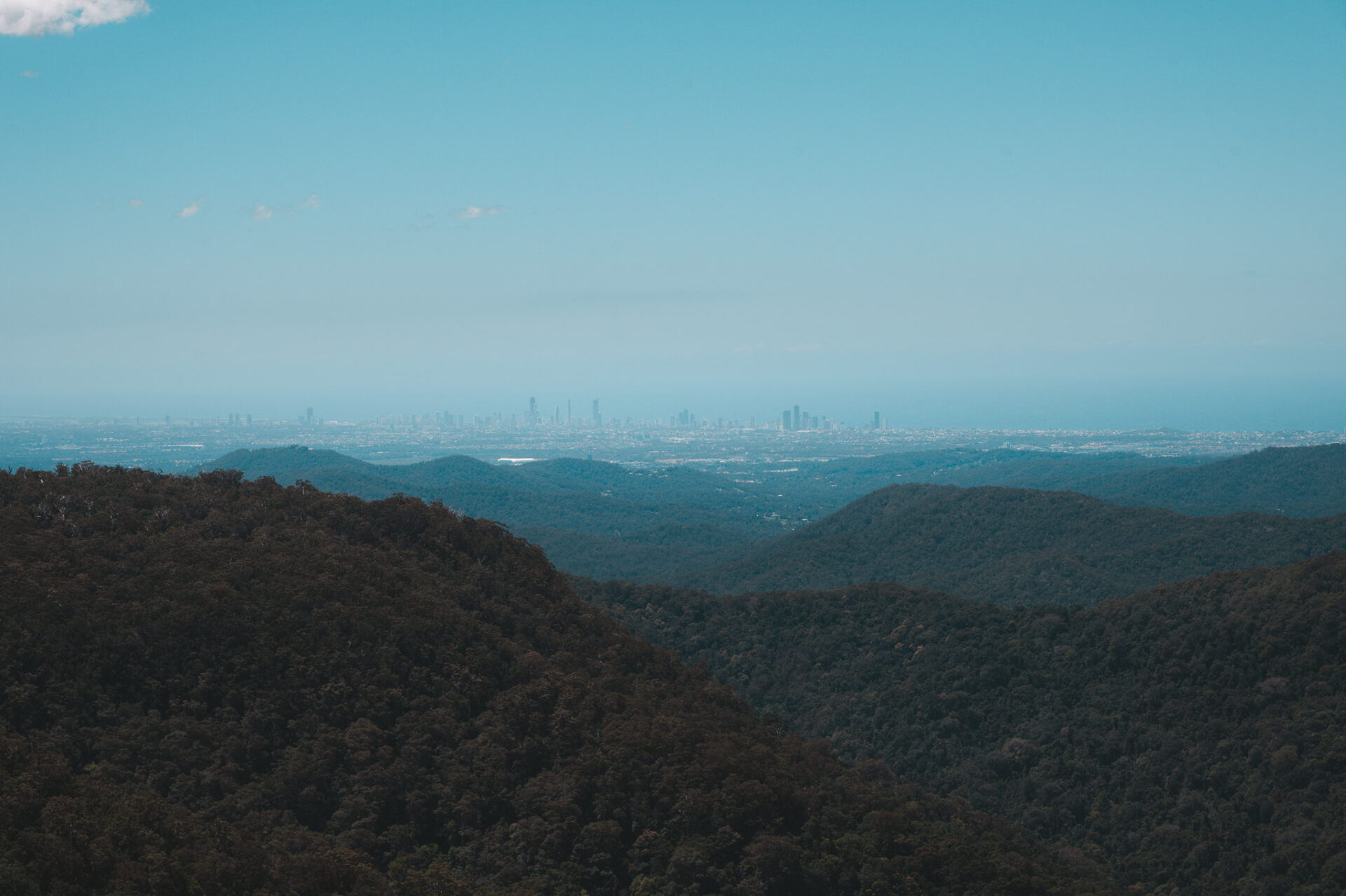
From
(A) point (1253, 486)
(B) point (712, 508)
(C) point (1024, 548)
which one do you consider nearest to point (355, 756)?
(C) point (1024, 548)

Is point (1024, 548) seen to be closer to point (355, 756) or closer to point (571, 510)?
point (571, 510)

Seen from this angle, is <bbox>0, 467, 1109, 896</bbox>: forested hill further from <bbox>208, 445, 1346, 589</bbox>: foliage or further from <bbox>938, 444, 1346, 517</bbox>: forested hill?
<bbox>938, 444, 1346, 517</bbox>: forested hill

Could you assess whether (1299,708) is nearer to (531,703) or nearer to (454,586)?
(531,703)

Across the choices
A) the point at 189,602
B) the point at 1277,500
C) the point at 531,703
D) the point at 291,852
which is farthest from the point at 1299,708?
the point at 1277,500

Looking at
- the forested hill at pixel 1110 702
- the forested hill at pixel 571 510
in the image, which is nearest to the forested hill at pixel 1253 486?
the forested hill at pixel 571 510

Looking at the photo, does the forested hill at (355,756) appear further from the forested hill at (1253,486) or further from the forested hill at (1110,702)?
the forested hill at (1253,486)

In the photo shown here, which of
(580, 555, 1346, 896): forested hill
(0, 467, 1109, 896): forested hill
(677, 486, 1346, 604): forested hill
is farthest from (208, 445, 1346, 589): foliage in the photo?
(0, 467, 1109, 896): forested hill
